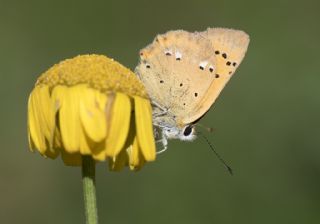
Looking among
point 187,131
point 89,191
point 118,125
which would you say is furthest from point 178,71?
point 89,191

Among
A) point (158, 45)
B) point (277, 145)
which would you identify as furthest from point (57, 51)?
point (158, 45)

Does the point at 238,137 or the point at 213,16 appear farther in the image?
the point at 213,16

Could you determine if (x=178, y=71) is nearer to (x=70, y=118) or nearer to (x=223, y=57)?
(x=223, y=57)

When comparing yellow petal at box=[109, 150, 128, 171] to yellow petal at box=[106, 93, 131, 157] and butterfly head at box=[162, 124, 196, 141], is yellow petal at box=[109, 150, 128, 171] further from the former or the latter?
butterfly head at box=[162, 124, 196, 141]

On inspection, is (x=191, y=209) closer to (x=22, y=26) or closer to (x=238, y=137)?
(x=238, y=137)

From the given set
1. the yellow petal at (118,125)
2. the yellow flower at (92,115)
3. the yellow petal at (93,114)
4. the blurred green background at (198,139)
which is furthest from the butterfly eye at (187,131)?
the blurred green background at (198,139)

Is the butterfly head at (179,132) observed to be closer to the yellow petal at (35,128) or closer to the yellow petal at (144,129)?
the yellow petal at (144,129)

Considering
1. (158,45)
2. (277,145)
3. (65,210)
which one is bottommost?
(65,210)
